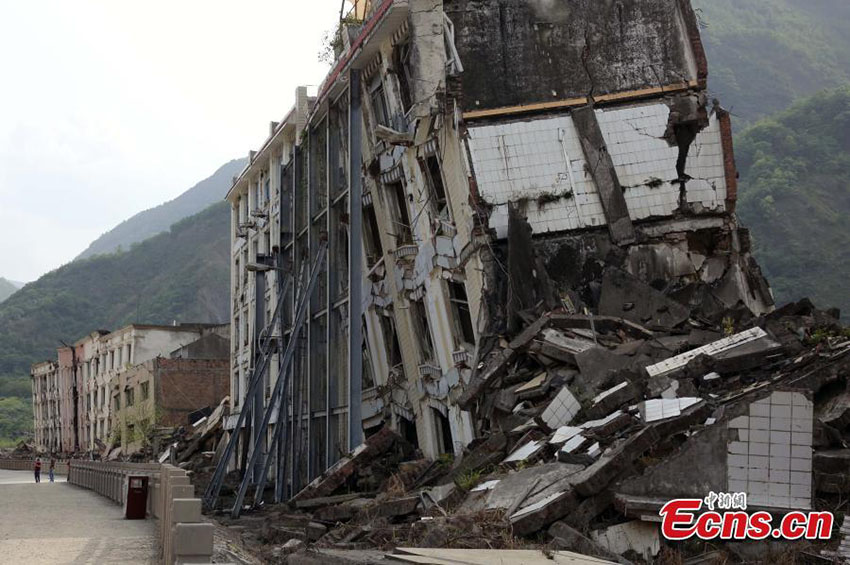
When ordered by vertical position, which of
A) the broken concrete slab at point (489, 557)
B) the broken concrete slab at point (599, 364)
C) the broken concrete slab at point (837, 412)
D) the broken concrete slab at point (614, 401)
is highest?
the broken concrete slab at point (599, 364)

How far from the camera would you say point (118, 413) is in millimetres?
65625

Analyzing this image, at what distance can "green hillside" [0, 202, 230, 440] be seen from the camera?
121688 millimetres

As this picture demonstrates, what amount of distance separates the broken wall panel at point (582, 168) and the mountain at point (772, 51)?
8056 centimetres

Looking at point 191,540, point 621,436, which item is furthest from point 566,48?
point 191,540

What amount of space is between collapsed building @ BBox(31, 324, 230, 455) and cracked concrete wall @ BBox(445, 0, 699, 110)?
3799 cm

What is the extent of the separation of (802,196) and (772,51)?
180 feet

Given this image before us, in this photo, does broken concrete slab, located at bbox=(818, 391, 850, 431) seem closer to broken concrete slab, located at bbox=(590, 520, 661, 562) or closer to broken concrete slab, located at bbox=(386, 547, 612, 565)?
broken concrete slab, located at bbox=(590, 520, 661, 562)

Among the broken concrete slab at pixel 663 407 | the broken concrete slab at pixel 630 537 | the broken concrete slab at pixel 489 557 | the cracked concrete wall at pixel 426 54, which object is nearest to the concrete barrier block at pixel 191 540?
the broken concrete slab at pixel 489 557

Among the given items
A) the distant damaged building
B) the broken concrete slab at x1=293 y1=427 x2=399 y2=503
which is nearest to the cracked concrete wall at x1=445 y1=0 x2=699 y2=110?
the distant damaged building

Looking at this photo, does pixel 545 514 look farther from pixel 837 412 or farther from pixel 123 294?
pixel 123 294

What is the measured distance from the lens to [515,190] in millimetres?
22875

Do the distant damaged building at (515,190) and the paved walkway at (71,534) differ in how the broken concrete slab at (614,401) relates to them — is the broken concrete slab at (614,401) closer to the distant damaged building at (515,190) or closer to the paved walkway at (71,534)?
the distant damaged building at (515,190)

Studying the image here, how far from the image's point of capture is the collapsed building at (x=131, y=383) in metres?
59.0

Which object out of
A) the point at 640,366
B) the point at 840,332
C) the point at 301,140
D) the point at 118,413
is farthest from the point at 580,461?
the point at 118,413
